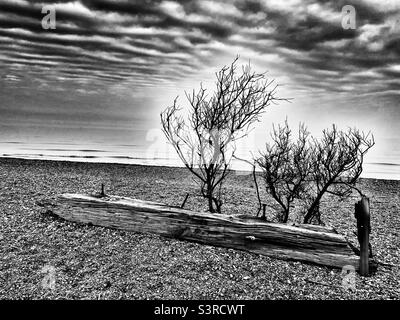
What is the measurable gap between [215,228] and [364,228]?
8.96ft

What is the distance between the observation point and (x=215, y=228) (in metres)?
6.22

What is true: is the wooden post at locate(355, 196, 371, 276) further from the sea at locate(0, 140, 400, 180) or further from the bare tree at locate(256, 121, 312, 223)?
the sea at locate(0, 140, 400, 180)

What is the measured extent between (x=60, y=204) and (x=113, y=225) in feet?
5.02

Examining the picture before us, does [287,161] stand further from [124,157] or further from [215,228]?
[124,157]

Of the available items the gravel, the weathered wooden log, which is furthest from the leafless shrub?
the weathered wooden log

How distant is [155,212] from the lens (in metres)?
6.58

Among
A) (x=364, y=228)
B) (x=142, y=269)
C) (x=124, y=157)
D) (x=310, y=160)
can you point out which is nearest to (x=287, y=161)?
(x=310, y=160)

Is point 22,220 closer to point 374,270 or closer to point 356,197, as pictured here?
point 374,270

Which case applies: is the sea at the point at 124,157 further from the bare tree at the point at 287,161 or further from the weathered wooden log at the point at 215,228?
the weathered wooden log at the point at 215,228

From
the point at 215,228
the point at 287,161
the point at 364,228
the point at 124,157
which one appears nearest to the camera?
the point at 364,228

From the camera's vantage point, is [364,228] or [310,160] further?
[310,160]

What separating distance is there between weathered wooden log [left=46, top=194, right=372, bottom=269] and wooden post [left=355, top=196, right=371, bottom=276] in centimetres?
15

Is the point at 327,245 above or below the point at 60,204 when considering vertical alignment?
below
